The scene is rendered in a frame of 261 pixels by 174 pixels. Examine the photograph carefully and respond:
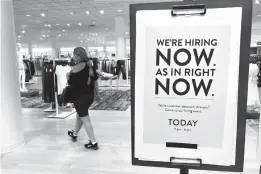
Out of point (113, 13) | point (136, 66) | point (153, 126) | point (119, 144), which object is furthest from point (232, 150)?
point (113, 13)

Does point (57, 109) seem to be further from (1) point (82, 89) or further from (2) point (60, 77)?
(1) point (82, 89)

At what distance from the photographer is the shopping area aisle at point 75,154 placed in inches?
114

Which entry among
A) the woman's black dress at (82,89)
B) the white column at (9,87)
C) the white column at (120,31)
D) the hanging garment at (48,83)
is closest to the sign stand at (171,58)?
the woman's black dress at (82,89)

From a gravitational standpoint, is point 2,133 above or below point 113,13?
below

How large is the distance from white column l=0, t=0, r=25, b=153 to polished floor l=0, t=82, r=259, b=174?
22 centimetres

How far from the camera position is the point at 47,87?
5453mm

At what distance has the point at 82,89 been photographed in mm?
3242

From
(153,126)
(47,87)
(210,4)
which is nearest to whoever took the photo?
(210,4)

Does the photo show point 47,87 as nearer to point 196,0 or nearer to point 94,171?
point 94,171

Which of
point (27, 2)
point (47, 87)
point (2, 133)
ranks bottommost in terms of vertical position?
point (2, 133)

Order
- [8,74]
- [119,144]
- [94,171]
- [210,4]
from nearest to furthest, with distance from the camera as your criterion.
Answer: [210,4], [94,171], [8,74], [119,144]

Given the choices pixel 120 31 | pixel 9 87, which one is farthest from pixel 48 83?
pixel 120 31

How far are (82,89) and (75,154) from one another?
2.91ft

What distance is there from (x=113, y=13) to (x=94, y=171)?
11.5m
